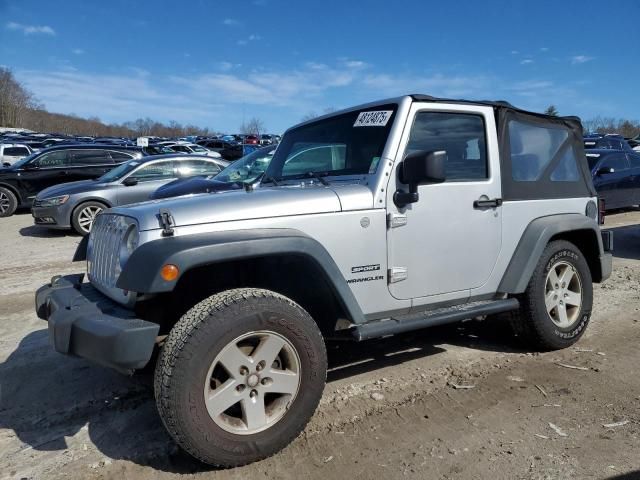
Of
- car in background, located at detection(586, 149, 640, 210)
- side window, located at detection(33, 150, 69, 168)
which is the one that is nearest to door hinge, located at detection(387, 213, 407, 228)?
car in background, located at detection(586, 149, 640, 210)

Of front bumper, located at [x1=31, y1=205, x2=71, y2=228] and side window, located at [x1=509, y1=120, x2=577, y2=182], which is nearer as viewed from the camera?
side window, located at [x1=509, y1=120, x2=577, y2=182]

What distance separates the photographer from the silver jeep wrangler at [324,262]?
2.55 m

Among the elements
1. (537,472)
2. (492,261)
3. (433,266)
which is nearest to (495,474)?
(537,472)

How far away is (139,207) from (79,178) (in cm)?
1097

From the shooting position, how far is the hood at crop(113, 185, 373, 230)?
2.73m

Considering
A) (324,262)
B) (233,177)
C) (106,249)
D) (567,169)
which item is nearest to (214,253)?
(324,262)

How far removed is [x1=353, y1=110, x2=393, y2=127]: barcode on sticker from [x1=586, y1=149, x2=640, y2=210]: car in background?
9.82m

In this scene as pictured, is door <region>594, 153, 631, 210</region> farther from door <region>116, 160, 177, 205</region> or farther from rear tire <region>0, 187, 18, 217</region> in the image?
rear tire <region>0, 187, 18, 217</region>

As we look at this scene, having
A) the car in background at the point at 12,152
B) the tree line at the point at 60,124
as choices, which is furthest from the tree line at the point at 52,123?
the car in background at the point at 12,152

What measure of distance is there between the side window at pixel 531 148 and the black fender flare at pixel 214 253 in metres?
1.86

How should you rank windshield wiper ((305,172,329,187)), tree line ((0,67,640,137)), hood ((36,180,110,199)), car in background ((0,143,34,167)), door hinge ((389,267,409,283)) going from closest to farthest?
door hinge ((389,267,409,283))
windshield wiper ((305,172,329,187))
hood ((36,180,110,199))
car in background ((0,143,34,167))
tree line ((0,67,640,137))

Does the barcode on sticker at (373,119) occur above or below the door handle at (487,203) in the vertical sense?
above

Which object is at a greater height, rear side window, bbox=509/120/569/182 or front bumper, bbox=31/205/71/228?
rear side window, bbox=509/120/569/182

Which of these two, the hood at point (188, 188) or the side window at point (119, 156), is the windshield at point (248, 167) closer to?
the hood at point (188, 188)
